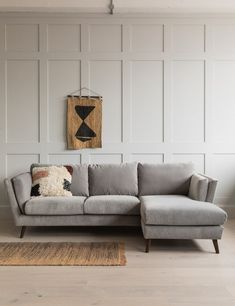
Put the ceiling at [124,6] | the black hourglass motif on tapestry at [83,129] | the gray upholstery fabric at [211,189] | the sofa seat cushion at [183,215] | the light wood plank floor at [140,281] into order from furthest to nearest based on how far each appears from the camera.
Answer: the black hourglass motif on tapestry at [83,129]
the ceiling at [124,6]
the gray upholstery fabric at [211,189]
the sofa seat cushion at [183,215]
the light wood plank floor at [140,281]

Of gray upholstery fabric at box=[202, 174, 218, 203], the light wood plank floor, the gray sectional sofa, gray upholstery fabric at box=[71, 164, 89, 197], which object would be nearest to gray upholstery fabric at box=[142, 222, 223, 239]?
the gray sectional sofa

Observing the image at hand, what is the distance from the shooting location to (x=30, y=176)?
15.1 ft

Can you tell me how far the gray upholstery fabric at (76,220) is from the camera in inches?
163

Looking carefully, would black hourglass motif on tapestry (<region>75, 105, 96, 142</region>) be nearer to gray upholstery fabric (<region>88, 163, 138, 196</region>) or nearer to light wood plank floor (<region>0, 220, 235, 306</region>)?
gray upholstery fabric (<region>88, 163, 138, 196</region>)

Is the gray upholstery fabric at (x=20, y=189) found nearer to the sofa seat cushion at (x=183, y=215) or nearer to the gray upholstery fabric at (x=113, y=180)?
the gray upholstery fabric at (x=113, y=180)

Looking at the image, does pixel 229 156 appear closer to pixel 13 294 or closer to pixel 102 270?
pixel 102 270

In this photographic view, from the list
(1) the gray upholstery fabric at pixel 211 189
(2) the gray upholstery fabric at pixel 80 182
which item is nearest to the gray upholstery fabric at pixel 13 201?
(2) the gray upholstery fabric at pixel 80 182

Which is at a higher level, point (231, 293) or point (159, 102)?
point (159, 102)

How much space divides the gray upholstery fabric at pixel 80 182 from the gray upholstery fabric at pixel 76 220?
523mm

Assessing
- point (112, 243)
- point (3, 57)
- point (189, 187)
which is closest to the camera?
point (112, 243)

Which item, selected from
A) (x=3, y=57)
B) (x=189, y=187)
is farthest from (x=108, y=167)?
(x=3, y=57)

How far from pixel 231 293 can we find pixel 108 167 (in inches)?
95.4

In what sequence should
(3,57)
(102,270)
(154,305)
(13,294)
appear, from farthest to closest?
(3,57) < (102,270) < (13,294) < (154,305)

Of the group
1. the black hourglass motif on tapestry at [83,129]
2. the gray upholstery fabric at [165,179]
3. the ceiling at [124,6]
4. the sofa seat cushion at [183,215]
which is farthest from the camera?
the black hourglass motif on tapestry at [83,129]
